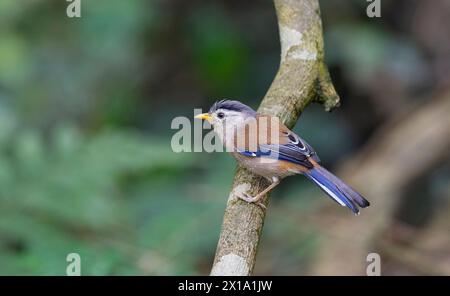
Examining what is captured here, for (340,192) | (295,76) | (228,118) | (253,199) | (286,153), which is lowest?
(253,199)

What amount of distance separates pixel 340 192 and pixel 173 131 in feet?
13.0

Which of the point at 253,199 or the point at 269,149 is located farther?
the point at 269,149

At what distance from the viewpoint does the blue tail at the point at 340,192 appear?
379 centimetres

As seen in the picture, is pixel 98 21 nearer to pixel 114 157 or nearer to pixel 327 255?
pixel 114 157

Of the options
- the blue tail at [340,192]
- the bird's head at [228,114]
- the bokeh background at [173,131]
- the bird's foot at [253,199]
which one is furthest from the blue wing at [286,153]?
the bokeh background at [173,131]

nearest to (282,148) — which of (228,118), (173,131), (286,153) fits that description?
(286,153)

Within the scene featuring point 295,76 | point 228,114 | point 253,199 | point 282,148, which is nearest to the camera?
point 253,199

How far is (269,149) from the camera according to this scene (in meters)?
4.11

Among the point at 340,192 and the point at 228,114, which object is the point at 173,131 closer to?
the point at 228,114

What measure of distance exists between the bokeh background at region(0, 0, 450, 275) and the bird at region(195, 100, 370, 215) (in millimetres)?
899

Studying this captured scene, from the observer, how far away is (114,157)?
5426mm

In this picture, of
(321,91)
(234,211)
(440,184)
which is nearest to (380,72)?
(440,184)

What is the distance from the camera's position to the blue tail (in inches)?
149

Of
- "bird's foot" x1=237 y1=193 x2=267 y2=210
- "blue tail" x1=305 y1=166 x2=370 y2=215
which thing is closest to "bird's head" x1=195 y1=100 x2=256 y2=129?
"blue tail" x1=305 y1=166 x2=370 y2=215
